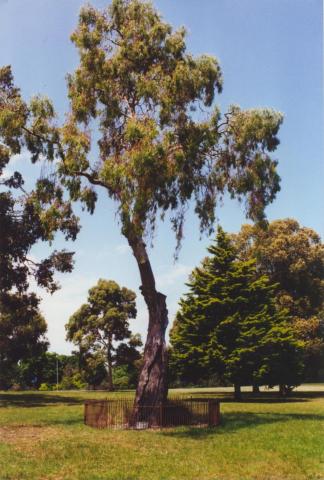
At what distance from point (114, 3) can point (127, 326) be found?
47341 mm

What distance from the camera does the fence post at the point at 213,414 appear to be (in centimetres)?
2255

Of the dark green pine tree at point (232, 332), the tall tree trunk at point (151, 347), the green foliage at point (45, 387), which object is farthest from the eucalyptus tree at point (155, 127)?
the green foliage at point (45, 387)

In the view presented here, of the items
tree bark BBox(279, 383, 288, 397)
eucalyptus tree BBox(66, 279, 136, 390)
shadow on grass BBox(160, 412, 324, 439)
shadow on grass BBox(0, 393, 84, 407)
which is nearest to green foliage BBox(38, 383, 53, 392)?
eucalyptus tree BBox(66, 279, 136, 390)

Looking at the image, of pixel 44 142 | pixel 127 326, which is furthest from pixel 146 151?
pixel 127 326

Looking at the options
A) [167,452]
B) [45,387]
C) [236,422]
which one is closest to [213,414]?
[236,422]

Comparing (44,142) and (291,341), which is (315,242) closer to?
(291,341)

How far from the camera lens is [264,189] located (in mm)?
25266

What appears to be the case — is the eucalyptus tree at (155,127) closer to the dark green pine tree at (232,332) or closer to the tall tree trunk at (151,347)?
the tall tree trunk at (151,347)

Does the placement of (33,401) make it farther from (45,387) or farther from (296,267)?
(45,387)

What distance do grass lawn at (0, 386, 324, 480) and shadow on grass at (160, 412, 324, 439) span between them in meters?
0.04

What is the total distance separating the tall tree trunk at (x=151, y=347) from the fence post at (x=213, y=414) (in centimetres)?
221

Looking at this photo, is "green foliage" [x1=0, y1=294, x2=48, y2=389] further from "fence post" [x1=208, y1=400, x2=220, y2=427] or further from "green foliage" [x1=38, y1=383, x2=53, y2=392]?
"green foliage" [x1=38, y1=383, x2=53, y2=392]

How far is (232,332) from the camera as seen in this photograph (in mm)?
39094

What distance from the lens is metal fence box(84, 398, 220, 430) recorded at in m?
22.5
